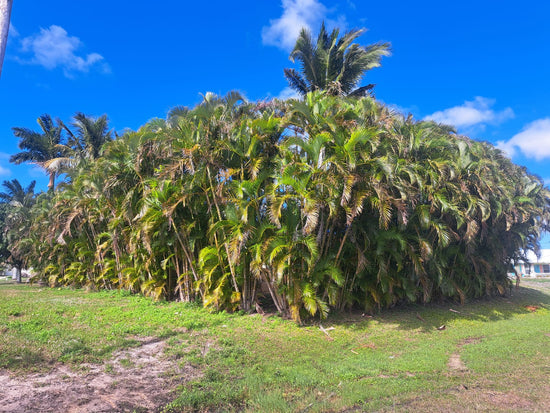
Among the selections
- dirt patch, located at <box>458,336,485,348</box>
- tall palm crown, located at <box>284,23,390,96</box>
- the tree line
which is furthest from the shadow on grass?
tall palm crown, located at <box>284,23,390,96</box>

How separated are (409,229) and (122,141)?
11589mm

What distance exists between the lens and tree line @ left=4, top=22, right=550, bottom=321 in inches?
412

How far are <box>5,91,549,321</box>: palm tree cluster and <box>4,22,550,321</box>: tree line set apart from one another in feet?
0.17

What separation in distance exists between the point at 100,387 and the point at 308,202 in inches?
243

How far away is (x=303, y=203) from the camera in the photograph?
10336mm

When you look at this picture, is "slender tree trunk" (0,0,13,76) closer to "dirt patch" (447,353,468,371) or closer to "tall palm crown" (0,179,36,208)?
"dirt patch" (447,353,468,371)

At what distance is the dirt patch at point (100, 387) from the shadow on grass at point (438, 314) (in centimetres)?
567

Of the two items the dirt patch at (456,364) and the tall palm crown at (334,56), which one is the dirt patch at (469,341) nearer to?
the dirt patch at (456,364)

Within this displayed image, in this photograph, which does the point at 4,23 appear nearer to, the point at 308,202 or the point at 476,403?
the point at 308,202

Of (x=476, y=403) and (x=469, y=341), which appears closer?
(x=476, y=403)

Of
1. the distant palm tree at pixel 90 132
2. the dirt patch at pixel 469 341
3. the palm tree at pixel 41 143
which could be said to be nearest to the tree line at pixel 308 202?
the dirt patch at pixel 469 341

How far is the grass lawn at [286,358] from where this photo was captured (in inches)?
208

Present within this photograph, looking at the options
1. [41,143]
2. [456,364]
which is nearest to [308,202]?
[456,364]

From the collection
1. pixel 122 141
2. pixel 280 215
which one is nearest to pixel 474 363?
pixel 280 215
